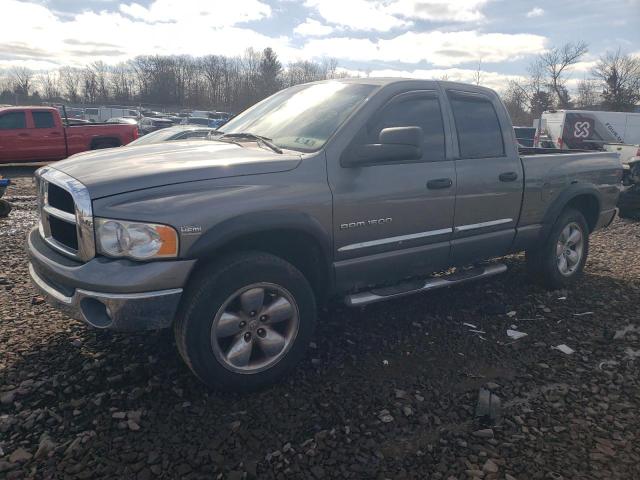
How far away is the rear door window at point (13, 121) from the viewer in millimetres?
13742

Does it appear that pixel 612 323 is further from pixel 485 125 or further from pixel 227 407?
pixel 227 407

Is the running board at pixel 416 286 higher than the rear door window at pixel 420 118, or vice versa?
the rear door window at pixel 420 118

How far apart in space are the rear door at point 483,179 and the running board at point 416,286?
0.39ft

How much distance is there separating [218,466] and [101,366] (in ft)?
4.21

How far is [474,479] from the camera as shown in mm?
2391

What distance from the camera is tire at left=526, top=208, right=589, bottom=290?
16.2 feet

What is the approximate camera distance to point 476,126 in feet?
13.9

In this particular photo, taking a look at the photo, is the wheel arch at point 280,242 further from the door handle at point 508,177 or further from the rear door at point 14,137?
the rear door at point 14,137

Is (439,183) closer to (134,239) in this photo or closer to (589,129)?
(134,239)

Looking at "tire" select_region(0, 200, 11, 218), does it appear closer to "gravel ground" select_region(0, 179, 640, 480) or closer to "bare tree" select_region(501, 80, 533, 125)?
"gravel ground" select_region(0, 179, 640, 480)

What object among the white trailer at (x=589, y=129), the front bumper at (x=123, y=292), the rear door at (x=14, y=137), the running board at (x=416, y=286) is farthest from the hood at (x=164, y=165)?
the white trailer at (x=589, y=129)

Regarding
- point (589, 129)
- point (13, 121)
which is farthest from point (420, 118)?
point (589, 129)

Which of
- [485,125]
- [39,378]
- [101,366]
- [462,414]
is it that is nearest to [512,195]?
[485,125]

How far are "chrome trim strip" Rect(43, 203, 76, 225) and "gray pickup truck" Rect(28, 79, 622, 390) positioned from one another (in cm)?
1
